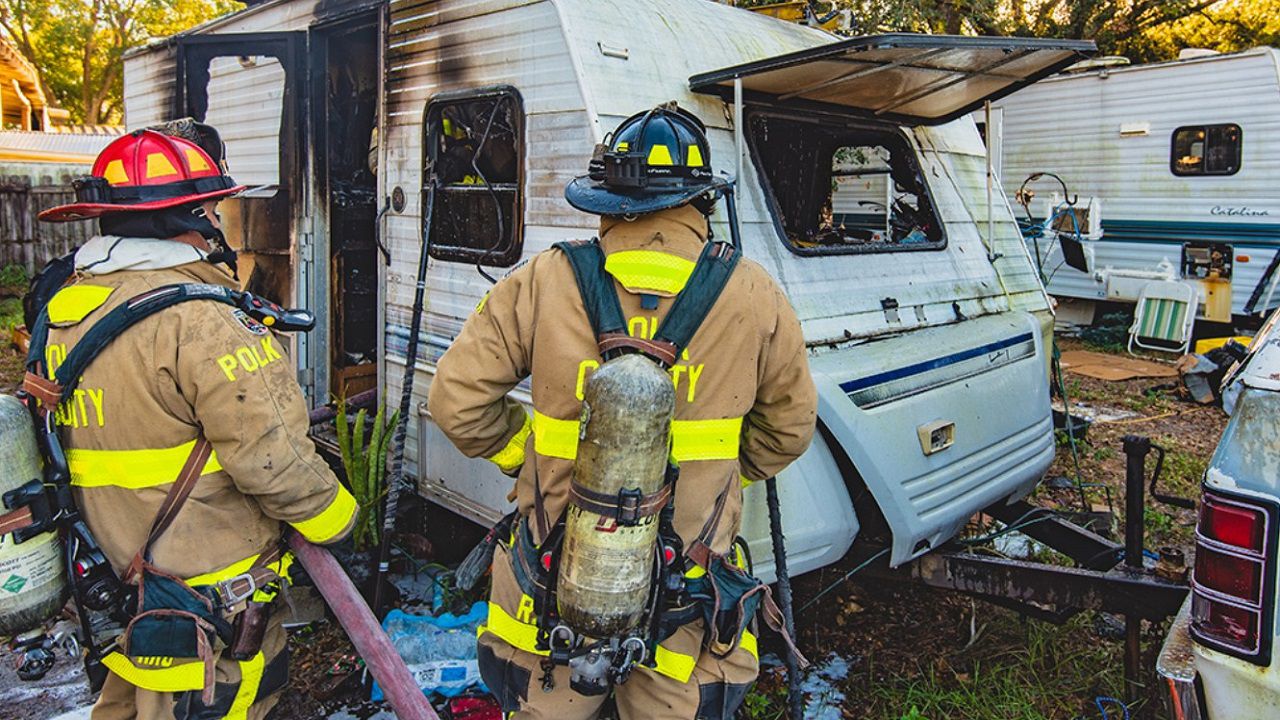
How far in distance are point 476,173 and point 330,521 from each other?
1.89 meters

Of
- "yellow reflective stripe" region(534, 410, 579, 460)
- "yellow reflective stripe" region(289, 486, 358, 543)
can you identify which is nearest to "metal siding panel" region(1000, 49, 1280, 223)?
"yellow reflective stripe" region(534, 410, 579, 460)

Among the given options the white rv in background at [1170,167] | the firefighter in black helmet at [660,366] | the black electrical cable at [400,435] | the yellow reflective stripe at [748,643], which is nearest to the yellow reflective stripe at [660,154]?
the firefighter in black helmet at [660,366]

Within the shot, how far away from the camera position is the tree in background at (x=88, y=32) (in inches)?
961

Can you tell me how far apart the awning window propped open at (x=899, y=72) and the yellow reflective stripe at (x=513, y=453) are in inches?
67.7

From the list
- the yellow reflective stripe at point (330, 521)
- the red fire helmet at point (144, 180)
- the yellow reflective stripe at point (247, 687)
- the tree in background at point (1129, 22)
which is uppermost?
the tree in background at point (1129, 22)

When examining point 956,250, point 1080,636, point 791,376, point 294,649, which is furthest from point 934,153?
point 294,649

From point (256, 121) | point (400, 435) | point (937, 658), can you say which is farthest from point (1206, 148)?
point (400, 435)

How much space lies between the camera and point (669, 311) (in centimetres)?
236

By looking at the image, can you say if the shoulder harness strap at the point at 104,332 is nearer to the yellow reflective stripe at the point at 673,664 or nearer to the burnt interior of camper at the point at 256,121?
the yellow reflective stripe at the point at 673,664

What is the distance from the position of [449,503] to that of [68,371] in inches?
78.9

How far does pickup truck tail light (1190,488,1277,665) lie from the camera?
2156 millimetres

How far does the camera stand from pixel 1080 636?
4.20 meters

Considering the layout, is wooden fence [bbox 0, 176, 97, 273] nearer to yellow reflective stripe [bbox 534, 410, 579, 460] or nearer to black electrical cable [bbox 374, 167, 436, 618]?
black electrical cable [bbox 374, 167, 436, 618]

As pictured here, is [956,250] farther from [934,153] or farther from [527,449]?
[527,449]
